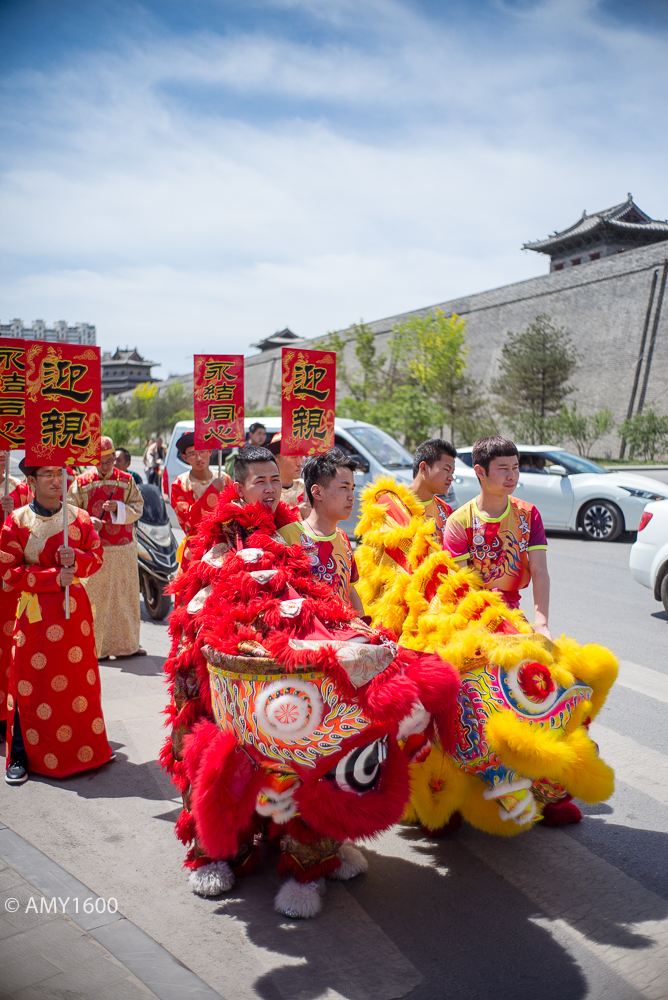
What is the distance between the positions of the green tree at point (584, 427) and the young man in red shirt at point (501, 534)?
27972 mm

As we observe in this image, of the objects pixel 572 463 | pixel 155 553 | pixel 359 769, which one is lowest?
pixel 359 769

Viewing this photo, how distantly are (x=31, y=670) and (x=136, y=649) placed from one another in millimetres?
2523

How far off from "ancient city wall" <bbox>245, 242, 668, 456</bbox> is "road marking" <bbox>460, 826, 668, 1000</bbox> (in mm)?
29533

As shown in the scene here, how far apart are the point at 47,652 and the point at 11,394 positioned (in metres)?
1.92

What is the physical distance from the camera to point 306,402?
5238 millimetres

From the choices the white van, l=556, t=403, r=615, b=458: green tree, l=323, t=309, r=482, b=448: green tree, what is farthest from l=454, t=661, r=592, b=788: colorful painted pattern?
l=556, t=403, r=615, b=458: green tree

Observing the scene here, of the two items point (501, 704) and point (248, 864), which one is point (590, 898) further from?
point (248, 864)

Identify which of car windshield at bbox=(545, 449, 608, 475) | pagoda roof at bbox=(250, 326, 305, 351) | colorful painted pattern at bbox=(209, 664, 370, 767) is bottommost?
colorful painted pattern at bbox=(209, 664, 370, 767)

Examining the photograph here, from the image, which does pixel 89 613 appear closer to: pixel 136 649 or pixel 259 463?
pixel 259 463

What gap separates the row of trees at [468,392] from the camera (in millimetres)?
27641

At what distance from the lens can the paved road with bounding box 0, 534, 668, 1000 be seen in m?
2.60

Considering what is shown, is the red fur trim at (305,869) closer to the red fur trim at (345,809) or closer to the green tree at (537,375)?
the red fur trim at (345,809)

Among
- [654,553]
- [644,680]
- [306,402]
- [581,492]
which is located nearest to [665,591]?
[654,553]

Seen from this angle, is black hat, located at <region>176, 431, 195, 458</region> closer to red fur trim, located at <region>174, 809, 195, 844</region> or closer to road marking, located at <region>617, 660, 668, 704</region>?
red fur trim, located at <region>174, 809, 195, 844</region>
